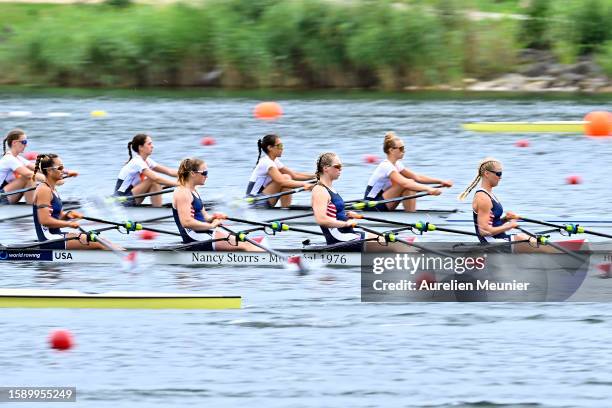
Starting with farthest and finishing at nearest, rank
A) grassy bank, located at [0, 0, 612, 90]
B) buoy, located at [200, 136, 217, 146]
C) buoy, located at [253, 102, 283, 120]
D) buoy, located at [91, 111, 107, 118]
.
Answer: grassy bank, located at [0, 0, 612, 90]
buoy, located at [91, 111, 107, 118]
buoy, located at [253, 102, 283, 120]
buoy, located at [200, 136, 217, 146]

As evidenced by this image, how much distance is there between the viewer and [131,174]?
58.7ft

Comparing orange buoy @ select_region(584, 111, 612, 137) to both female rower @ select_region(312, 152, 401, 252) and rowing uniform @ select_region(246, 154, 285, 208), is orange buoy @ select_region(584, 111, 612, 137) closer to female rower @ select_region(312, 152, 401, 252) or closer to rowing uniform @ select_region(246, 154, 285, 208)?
rowing uniform @ select_region(246, 154, 285, 208)

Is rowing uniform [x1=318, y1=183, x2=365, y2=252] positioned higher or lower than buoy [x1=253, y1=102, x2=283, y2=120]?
lower

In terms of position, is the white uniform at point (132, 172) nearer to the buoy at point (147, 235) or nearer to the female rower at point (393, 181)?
the buoy at point (147, 235)

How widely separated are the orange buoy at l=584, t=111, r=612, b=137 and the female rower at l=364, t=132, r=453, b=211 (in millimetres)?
12930

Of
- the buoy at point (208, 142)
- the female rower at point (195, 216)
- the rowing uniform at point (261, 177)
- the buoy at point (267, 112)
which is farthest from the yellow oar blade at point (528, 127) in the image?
the female rower at point (195, 216)

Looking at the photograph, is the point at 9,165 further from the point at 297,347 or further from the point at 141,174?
the point at 297,347

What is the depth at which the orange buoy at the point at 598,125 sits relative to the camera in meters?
29.5

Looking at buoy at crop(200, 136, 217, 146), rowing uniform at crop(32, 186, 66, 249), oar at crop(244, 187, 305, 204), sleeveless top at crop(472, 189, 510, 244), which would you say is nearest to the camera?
sleeveless top at crop(472, 189, 510, 244)

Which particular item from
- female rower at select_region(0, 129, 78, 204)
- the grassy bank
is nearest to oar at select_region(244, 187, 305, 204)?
female rower at select_region(0, 129, 78, 204)

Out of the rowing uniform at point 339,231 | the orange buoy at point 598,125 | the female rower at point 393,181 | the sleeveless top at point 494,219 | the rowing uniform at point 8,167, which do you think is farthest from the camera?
the orange buoy at point 598,125

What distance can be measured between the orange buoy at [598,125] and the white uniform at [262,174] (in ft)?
44.4

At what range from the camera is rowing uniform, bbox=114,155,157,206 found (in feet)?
58.1

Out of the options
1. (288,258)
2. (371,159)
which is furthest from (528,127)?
(288,258)
